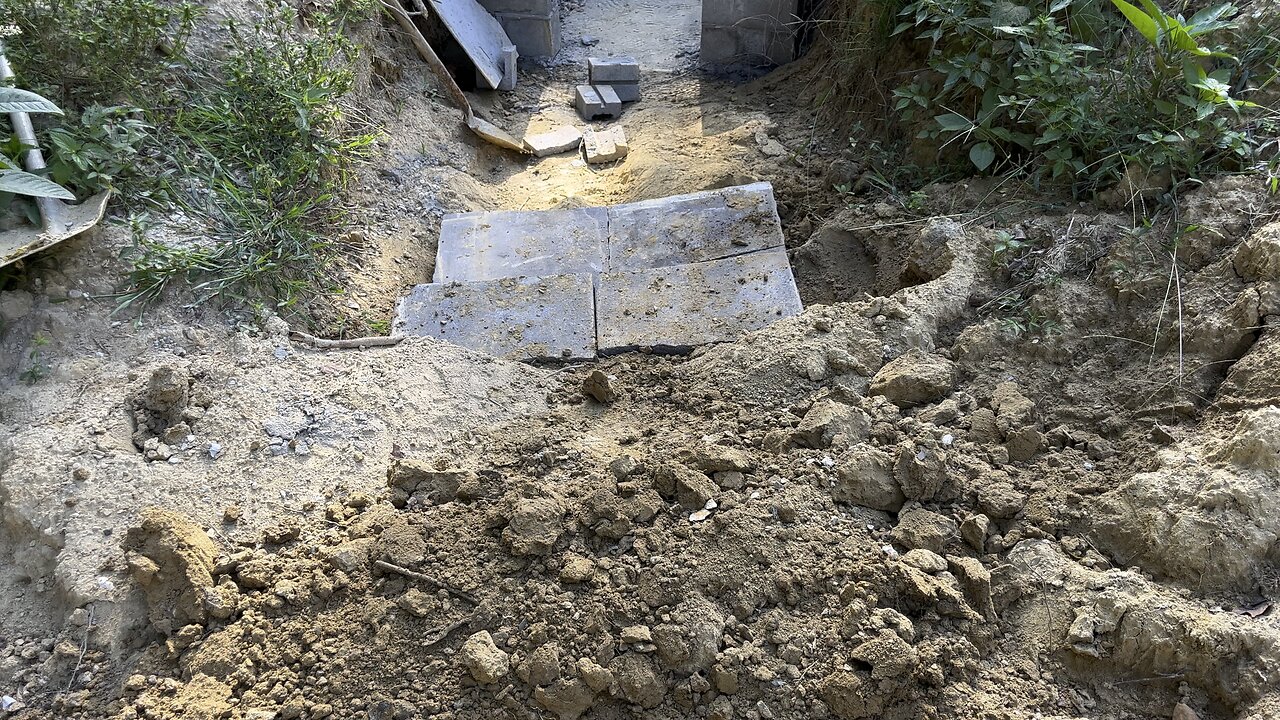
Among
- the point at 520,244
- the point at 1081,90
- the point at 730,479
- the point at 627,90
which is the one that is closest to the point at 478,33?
the point at 627,90

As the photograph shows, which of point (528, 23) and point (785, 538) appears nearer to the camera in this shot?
point (785, 538)

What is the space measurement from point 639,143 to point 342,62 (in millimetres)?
1806

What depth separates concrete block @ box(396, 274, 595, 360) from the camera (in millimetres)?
3330

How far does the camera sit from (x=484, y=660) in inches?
81.5

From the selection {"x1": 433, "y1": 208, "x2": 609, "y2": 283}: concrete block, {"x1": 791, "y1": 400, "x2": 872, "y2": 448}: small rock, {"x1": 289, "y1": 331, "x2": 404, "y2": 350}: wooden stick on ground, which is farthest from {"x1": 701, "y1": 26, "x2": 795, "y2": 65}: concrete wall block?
{"x1": 791, "y1": 400, "x2": 872, "y2": 448}: small rock

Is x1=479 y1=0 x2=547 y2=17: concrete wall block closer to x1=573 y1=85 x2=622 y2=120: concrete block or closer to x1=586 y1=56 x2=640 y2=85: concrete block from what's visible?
x1=586 y1=56 x2=640 y2=85: concrete block

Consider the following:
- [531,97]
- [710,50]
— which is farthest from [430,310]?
[710,50]

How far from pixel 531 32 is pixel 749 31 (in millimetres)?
1719

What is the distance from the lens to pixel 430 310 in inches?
139

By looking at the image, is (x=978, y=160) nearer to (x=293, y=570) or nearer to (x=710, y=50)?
(x=293, y=570)

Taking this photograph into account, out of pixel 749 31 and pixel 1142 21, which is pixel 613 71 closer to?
pixel 749 31

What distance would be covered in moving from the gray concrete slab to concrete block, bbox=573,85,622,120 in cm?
60

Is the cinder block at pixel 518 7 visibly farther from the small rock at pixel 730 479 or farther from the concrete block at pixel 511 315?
the small rock at pixel 730 479

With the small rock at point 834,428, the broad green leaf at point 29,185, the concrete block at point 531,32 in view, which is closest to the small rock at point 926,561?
the small rock at point 834,428
